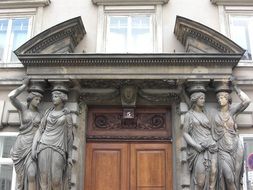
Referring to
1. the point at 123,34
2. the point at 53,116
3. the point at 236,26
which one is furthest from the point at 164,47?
the point at 53,116

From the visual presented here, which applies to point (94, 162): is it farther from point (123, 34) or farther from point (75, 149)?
point (123, 34)

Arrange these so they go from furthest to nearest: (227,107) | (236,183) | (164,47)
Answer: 1. (164,47)
2. (227,107)
3. (236,183)

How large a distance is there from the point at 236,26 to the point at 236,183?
350cm

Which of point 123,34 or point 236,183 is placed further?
point 123,34

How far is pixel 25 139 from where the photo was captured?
7.50 m

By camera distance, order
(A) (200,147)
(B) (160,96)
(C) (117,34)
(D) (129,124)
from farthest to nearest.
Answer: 1. (C) (117,34)
2. (D) (129,124)
3. (B) (160,96)
4. (A) (200,147)

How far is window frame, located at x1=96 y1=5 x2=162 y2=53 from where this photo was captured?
8.58 meters

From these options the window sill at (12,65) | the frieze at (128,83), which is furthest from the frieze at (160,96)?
the window sill at (12,65)

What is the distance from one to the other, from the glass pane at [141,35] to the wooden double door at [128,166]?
82.6 inches

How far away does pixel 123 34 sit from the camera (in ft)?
28.7

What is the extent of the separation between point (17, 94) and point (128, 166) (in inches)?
102

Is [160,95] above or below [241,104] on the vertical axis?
above

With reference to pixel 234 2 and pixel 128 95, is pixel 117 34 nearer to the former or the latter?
pixel 128 95

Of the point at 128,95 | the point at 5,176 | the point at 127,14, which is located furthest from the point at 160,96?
the point at 5,176
